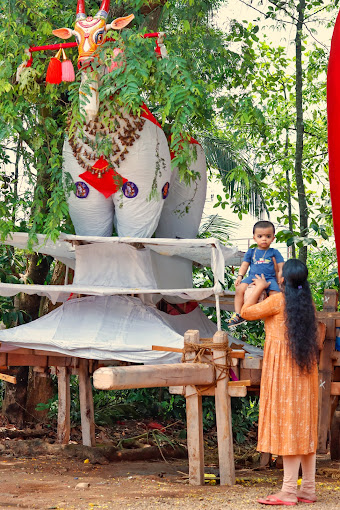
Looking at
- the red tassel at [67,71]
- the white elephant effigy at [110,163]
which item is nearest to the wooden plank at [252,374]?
the white elephant effigy at [110,163]

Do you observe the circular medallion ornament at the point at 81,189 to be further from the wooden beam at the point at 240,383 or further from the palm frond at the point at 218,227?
the palm frond at the point at 218,227

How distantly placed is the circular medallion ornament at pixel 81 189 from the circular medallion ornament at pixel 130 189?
0.36 m

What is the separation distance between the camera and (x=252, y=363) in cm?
537

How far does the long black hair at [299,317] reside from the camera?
15.1 feet

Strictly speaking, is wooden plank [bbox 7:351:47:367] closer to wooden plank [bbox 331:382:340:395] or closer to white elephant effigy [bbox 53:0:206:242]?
white elephant effigy [bbox 53:0:206:242]

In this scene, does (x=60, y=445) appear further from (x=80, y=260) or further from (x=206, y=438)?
(x=206, y=438)

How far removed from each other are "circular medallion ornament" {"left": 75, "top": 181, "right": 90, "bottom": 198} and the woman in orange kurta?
2.38m

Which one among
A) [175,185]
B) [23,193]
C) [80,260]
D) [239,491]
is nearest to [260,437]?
[239,491]

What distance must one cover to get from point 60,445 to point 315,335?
11.1 feet

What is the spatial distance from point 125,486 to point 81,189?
2.69m

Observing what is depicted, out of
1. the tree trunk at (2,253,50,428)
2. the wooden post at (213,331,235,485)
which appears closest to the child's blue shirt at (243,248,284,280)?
the wooden post at (213,331,235,485)

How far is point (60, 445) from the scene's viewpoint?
6957 mm

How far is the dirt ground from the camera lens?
15.0ft

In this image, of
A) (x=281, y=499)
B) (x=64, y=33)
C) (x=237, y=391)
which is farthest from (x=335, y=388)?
(x=64, y=33)
